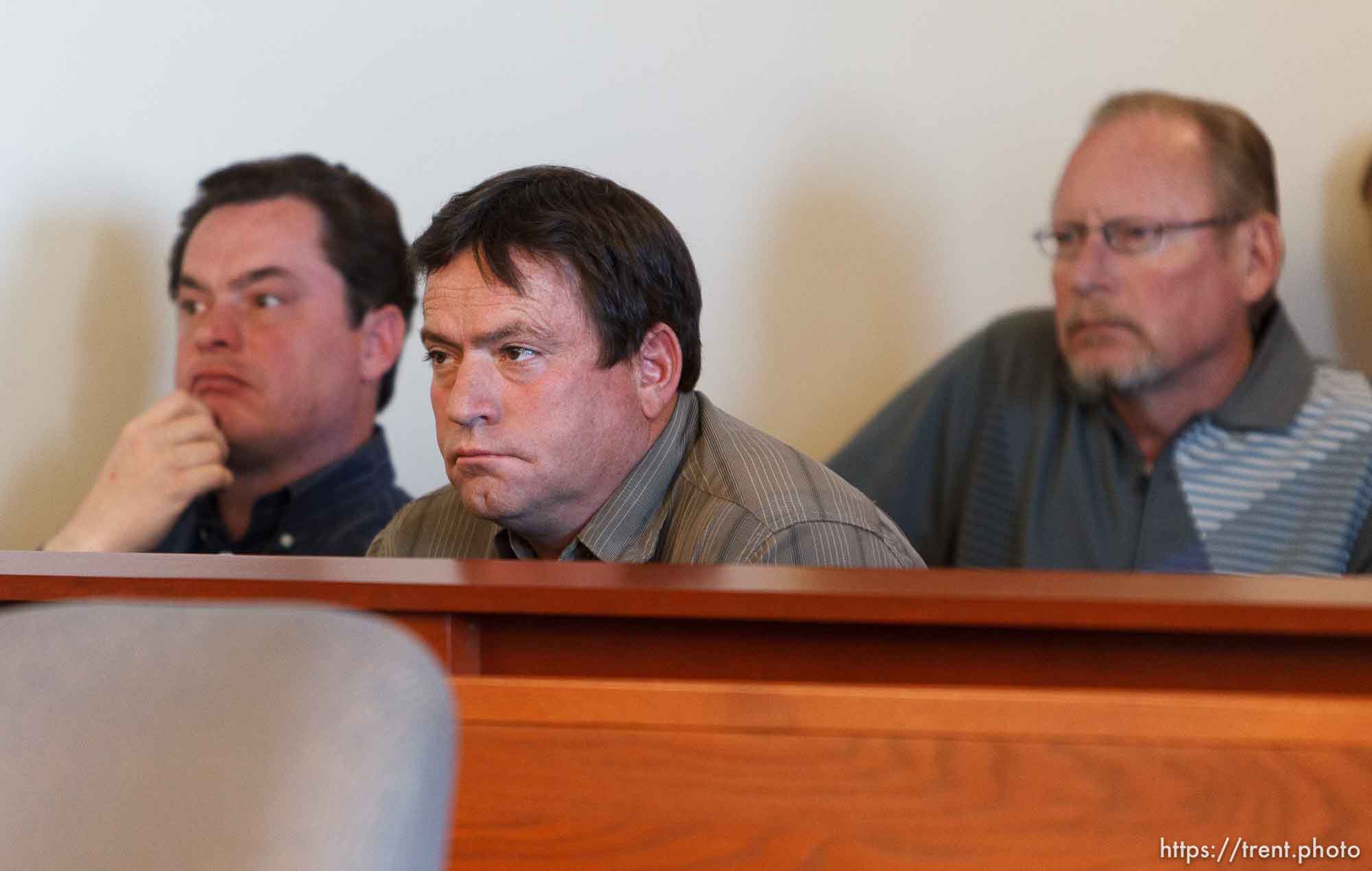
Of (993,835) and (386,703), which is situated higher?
(386,703)

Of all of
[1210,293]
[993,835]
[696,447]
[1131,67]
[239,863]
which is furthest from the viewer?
[1131,67]

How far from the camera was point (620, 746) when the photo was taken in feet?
2.81

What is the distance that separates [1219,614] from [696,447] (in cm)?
74

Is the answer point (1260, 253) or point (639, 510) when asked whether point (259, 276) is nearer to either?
point (639, 510)

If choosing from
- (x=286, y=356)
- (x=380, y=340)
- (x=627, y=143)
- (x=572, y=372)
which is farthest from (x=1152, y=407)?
(x=286, y=356)

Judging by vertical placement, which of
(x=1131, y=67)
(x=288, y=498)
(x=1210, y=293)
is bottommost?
(x=288, y=498)

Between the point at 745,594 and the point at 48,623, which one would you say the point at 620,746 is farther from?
the point at 48,623

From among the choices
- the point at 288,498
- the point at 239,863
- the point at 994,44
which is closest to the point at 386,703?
the point at 239,863

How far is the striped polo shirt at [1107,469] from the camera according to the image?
86.7 inches

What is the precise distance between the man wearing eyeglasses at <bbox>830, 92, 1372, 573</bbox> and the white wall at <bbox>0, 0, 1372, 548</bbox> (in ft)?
1.06

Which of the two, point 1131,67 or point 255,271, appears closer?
point 255,271

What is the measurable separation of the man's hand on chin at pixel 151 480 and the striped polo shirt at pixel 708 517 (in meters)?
0.67

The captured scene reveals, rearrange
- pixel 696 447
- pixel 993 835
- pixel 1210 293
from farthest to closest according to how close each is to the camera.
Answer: pixel 1210 293 < pixel 696 447 < pixel 993 835

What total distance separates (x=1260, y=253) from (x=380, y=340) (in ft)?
4.87
